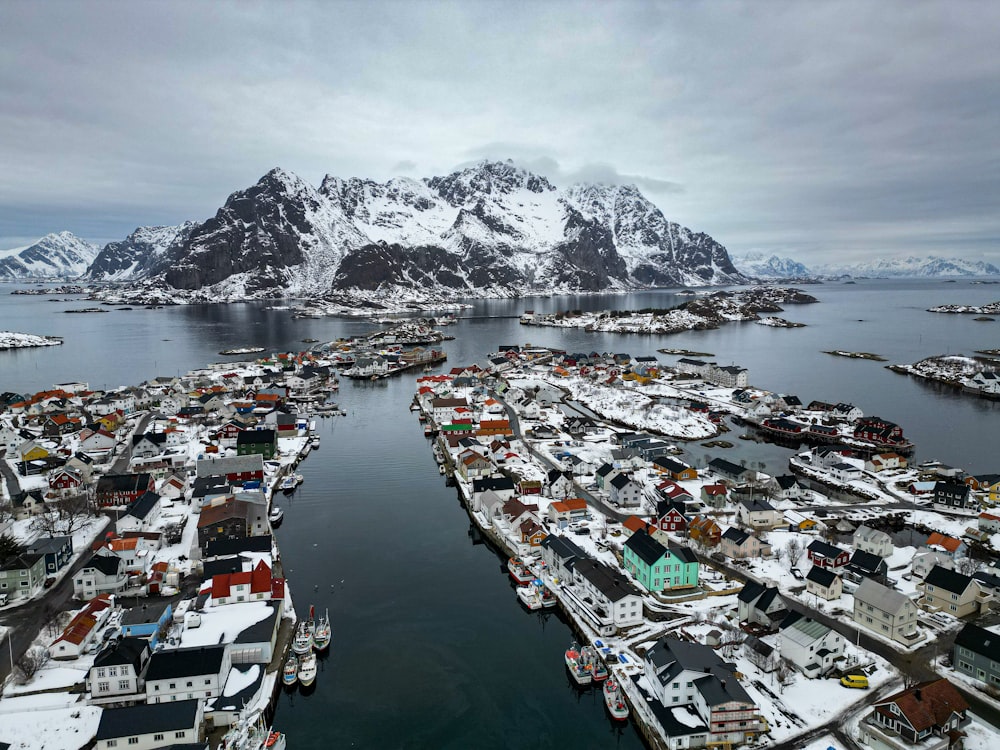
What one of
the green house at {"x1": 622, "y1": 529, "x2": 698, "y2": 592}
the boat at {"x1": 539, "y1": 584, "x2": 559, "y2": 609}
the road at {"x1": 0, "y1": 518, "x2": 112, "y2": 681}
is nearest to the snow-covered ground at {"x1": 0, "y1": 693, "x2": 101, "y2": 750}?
the road at {"x1": 0, "y1": 518, "x2": 112, "y2": 681}

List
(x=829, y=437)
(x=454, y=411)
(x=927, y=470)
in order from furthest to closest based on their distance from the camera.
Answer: (x=454, y=411)
(x=829, y=437)
(x=927, y=470)

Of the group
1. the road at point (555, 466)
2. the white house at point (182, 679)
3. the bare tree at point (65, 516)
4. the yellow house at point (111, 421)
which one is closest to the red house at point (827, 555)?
the road at point (555, 466)

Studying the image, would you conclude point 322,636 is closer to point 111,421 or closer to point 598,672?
point 598,672

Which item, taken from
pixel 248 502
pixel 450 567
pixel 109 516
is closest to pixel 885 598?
pixel 450 567

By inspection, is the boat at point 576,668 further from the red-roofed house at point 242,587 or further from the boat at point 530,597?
the red-roofed house at point 242,587

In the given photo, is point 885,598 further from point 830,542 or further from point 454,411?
point 454,411

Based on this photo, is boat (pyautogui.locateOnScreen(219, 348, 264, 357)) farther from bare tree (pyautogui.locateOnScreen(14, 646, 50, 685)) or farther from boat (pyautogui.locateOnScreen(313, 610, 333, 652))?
boat (pyautogui.locateOnScreen(313, 610, 333, 652))
